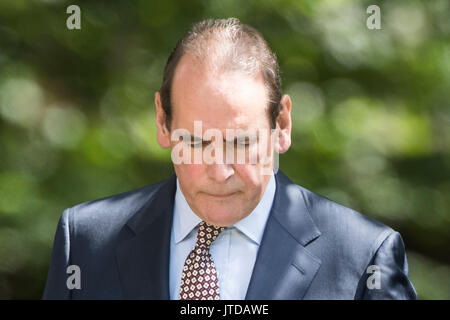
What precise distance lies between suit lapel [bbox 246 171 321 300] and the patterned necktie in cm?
11

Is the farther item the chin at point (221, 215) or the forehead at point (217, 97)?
the chin at point (221, 215)

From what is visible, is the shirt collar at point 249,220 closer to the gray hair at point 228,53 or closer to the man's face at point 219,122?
the man's face at point 219,122

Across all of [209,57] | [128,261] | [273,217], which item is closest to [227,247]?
[273,217]

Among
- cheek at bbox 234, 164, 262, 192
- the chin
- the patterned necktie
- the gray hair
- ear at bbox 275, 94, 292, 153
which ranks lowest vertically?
the patterned necktie

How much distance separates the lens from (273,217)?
5.24 feet

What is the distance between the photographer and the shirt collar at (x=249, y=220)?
1592mm

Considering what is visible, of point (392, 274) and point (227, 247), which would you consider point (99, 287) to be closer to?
point (227, 247)

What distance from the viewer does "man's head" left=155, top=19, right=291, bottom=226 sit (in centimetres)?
142

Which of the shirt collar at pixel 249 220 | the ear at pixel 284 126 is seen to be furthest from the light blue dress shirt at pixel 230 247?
the ear at pixel 284 126

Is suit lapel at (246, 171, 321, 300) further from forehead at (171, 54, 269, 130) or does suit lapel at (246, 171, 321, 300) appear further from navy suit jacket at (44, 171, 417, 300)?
forehead at (171, 54, 269, 130)

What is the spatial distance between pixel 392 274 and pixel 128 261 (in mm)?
701

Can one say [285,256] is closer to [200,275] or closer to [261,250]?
[261,250]

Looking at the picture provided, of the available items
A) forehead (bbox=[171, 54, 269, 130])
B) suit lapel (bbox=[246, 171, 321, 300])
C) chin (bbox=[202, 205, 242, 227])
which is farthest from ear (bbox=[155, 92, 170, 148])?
suit lapel (bbox=[246, 171, 321, 300])

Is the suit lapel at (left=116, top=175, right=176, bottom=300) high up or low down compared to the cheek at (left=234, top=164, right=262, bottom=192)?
down
